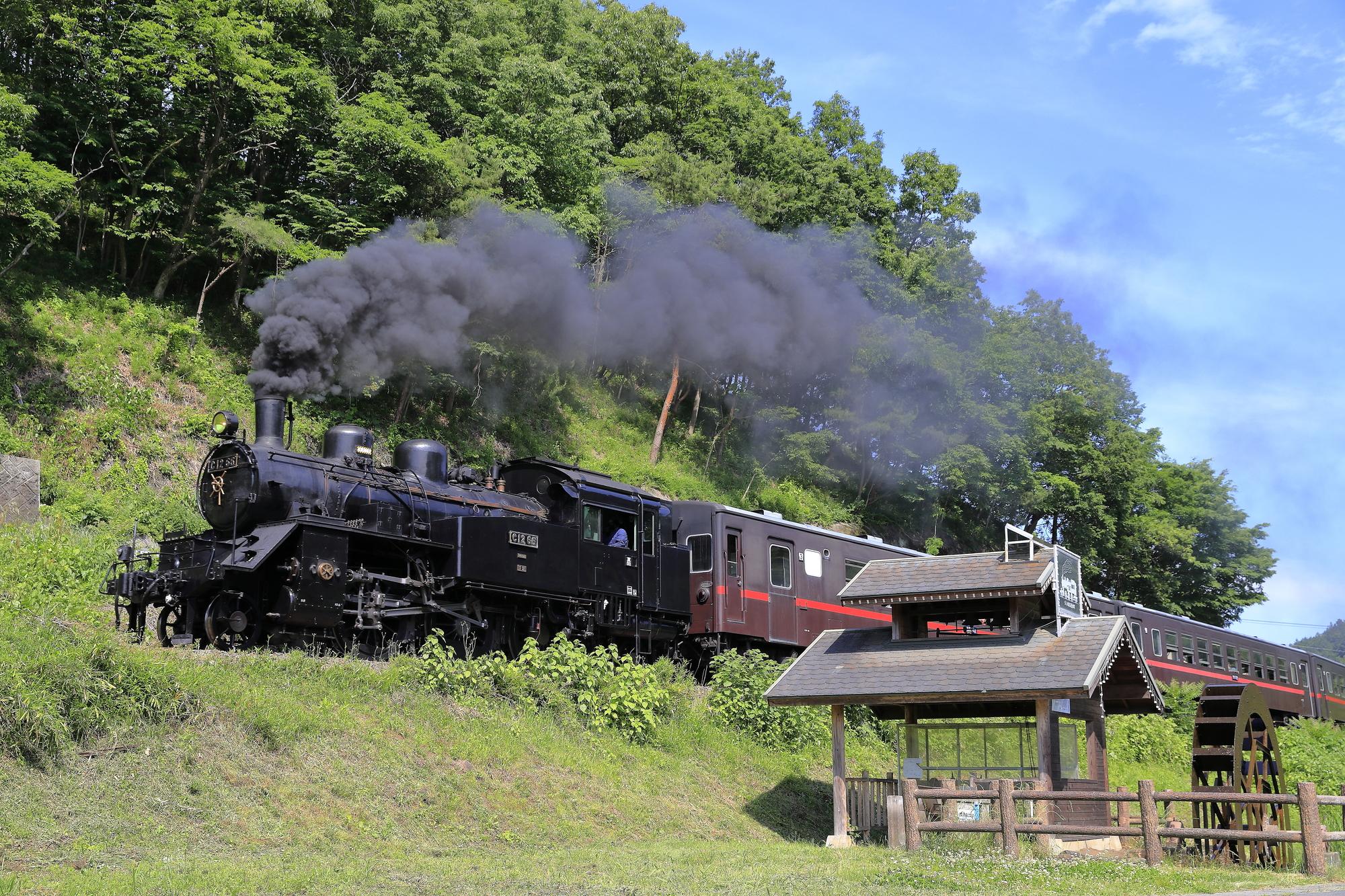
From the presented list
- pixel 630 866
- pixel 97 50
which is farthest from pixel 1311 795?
pixel 97 50

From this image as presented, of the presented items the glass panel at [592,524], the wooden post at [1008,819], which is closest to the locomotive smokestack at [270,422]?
the glass panel at [592,524]

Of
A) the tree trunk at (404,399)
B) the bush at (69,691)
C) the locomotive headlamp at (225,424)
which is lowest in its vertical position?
the bush at (69,691)

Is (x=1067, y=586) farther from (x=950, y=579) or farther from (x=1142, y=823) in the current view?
(x=1142, y=823)

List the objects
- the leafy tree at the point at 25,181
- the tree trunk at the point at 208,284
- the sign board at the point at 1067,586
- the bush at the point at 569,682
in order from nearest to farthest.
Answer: the sign board at the point at 1067,586 < the bush at the point at 569,682 < the leafy tree at the point at 25,181 < the tree trunk at the point at 208,284

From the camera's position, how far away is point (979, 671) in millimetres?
15227

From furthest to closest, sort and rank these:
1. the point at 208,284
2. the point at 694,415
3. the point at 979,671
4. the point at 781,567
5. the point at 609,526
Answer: the point at 694,415 → the point at 208,284 → the point at 781,567 → the point at 609,526 → the point at 979,671

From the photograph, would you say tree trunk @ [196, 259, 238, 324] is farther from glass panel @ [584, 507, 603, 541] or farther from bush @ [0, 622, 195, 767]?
bush @ [0, 622, 195, 767]

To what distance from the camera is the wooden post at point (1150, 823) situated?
42.3ft

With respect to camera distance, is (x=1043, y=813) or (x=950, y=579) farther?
(x=950, y=579)

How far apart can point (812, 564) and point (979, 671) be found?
880 cm

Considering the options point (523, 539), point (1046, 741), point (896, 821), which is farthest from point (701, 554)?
point (1046, 741)

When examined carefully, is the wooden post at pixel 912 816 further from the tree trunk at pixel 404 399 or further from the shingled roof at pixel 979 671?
the tree trunk at pixel 404 399

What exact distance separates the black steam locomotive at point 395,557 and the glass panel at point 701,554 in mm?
256

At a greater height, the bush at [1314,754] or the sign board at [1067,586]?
the sign board at [1067,586]
